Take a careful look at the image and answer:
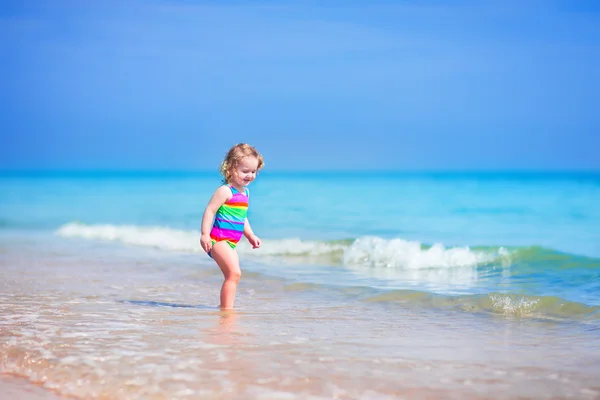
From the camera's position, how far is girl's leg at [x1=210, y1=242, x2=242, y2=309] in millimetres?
6477

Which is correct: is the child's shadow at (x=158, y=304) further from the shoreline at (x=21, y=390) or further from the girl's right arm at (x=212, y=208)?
the shoreline at (x=21, y=390)

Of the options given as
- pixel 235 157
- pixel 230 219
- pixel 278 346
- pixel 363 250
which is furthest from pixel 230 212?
pixel 363 250

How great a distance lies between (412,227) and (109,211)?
1223cm

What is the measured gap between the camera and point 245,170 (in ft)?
21.2

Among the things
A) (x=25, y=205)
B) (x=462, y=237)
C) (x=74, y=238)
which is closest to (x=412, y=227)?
(x=462, y=237)

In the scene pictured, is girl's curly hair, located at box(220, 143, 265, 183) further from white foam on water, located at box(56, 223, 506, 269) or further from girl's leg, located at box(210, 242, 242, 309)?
white foam on water, located at box(56, 223, 506, 269)

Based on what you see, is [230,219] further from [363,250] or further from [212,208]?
[363,250]

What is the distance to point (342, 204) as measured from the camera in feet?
89.9

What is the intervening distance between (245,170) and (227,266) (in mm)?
849

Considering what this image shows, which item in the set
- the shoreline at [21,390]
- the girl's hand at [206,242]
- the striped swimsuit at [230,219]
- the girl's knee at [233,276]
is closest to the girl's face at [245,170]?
the striped swimsuit at [230,219]

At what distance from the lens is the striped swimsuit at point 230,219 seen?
6555 millimetres

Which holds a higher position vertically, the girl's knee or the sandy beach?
the girl's knee

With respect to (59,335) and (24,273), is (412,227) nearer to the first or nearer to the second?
(24,273)

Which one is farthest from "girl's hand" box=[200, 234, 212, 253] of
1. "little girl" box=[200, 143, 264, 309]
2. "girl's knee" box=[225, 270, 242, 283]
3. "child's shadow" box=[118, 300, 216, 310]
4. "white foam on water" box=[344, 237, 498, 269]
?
"white foam on water" box=[344, 237, 498, 269]
